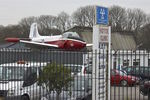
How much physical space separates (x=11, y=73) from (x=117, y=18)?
73.2 meters

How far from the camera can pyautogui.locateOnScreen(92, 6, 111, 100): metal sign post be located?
10.5m

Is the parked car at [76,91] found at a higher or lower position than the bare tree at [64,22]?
lower

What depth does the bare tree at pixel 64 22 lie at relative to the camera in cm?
9050

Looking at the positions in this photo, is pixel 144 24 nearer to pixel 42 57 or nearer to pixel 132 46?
pixel 132 46

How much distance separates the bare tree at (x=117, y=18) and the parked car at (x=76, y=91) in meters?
71.9

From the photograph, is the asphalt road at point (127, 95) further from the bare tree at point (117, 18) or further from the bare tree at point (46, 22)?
the bare tree at point (46, 22)

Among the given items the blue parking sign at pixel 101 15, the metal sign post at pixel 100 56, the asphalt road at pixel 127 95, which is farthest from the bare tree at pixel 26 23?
the metal sign post at pixel 100 56

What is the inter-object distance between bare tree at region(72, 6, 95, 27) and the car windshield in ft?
238

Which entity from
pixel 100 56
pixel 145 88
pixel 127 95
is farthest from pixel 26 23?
pixel 100 56

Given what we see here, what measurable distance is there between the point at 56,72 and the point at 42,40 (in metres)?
38.0

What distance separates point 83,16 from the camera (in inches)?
3393

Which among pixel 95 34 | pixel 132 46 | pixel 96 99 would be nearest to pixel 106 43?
pixel 95 34

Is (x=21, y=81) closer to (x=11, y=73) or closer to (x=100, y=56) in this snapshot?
(x=11, y=73)

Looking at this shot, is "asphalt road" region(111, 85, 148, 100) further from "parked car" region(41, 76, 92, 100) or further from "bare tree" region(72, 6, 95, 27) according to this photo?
"bare tree" region(72, 6, 95, 27)
